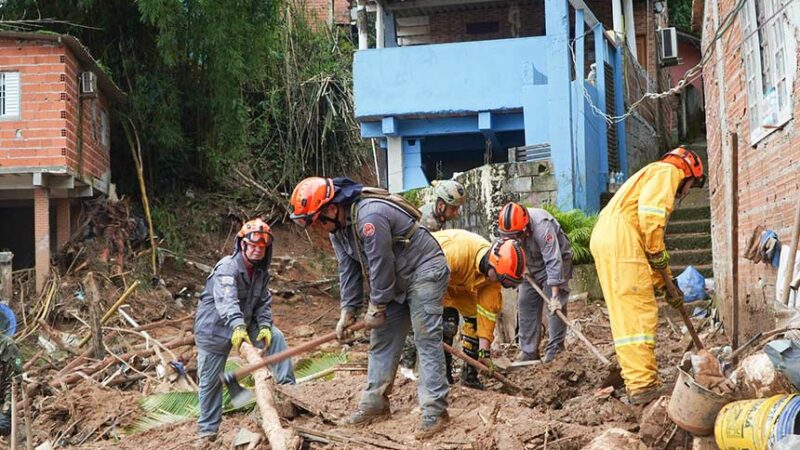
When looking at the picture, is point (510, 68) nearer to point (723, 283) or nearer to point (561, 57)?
point (561, 57)

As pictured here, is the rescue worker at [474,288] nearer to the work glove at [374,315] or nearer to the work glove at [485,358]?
the work glove at [485,358]

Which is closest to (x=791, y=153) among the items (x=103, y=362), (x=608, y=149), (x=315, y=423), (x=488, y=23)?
(x=315, y=423)

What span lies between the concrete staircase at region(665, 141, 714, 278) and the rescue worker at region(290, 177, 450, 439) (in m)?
7.89

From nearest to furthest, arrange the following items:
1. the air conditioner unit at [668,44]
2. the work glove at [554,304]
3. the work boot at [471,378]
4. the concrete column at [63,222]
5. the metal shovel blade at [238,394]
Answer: the metal shovel blade at [238,394] < the work boot at [471,378] < the work glove at [554,304] < the concrete column at [63,222] < the air conditioner unit at [668,44]

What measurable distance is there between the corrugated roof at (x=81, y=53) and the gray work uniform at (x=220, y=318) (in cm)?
799

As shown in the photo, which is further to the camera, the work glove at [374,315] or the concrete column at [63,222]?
the concrete column at [63,222]

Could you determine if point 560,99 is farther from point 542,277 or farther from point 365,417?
point 365,417

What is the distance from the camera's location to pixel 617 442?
5.49 meters

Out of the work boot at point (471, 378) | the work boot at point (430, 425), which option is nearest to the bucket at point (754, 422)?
the work boot at point (430, 425)

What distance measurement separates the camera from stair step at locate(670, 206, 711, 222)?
15.0 meters

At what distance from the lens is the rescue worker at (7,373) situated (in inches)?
338

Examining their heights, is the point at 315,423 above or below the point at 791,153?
below

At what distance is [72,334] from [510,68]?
27.9 feet

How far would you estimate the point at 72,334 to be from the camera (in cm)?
1388
